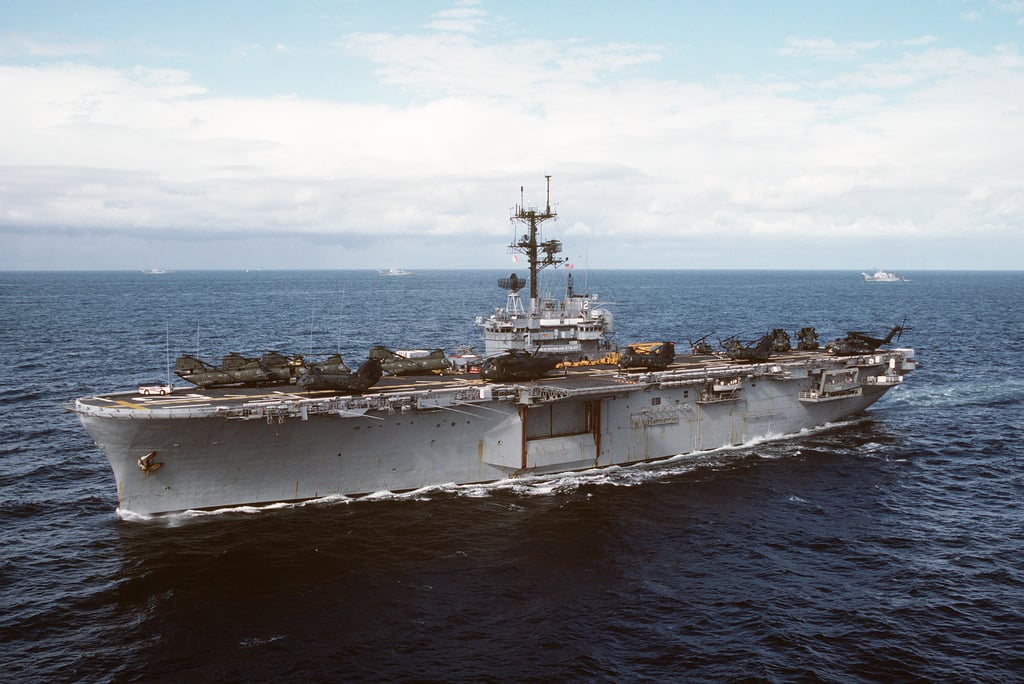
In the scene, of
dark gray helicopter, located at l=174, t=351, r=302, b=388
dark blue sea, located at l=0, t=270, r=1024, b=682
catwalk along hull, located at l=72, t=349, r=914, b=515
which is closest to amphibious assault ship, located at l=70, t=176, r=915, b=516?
catwalk along hull, located at l=72, t=349, r=914, b=515

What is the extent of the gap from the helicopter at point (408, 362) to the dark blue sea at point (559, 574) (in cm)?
644

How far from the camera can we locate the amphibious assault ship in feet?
79.6

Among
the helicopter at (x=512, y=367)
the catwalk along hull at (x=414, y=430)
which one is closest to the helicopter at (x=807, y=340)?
the catwalk along hull at (x=414, y=430)

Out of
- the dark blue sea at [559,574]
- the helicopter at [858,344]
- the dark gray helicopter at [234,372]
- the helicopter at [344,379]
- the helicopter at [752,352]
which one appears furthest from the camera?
the helicopter at [858,344]

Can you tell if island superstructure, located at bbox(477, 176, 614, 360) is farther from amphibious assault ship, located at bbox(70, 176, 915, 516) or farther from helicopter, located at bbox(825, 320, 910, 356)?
helicopter, located at bbox(825, 320, 910, 356)

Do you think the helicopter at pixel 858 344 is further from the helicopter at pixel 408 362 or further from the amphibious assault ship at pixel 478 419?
the helicopter at pixel 408 362

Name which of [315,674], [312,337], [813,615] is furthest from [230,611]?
[312,337]

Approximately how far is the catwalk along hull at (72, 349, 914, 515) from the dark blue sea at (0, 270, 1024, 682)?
853 millimetres

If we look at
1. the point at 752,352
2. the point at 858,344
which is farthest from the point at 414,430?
the point at 858,344

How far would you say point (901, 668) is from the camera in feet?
55.5

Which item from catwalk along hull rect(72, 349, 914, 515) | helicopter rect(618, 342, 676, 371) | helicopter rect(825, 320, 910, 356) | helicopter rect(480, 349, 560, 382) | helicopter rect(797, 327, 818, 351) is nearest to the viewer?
catwalk along hull rect(72, 349, 914, 515)

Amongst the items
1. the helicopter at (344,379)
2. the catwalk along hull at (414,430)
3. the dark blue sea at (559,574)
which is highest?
the helicopter at (344,379)

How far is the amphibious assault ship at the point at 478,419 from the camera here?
24250 mm

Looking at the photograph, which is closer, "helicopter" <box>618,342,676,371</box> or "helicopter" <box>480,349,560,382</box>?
"helicopter" <box>480,349,560,382</box>
